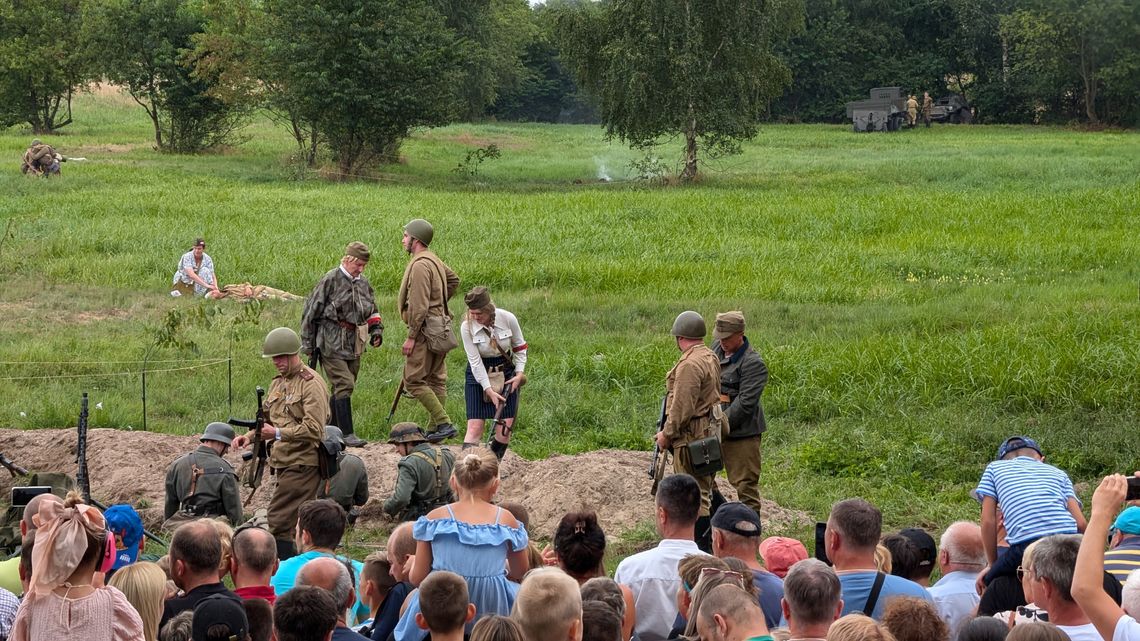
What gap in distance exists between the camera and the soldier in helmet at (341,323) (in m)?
11.4

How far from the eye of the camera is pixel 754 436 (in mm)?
9367

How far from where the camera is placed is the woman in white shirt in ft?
35.0

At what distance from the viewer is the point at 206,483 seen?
331 inches

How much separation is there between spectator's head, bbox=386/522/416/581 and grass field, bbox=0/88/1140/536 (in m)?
4.72

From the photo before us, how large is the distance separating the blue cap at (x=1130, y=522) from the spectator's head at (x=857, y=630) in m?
2.40

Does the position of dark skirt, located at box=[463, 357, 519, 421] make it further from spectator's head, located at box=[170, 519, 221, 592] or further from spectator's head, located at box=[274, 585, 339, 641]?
spectator's head, located at box=[274, 585, 339, 641]

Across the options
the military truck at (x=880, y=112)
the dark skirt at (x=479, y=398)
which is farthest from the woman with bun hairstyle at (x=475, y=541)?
the military truck at (x=880, y=112)

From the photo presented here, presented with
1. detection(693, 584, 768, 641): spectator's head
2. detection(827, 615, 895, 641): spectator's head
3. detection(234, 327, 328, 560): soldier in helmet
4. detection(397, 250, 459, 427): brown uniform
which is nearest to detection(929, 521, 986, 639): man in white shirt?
detection(693, 584, 768, 641): spectator's head

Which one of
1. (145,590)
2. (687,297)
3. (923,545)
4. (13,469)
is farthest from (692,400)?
(687,297)

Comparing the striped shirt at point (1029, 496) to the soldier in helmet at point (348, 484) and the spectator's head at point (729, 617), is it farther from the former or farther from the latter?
the soldier in helmet at point (348, 484)

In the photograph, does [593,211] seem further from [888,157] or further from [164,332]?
[888,157]

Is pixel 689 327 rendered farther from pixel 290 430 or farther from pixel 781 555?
pixel 781 555

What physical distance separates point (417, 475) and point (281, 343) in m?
1.29

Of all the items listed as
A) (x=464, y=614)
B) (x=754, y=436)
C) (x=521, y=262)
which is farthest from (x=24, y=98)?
(x=464, y=614)
